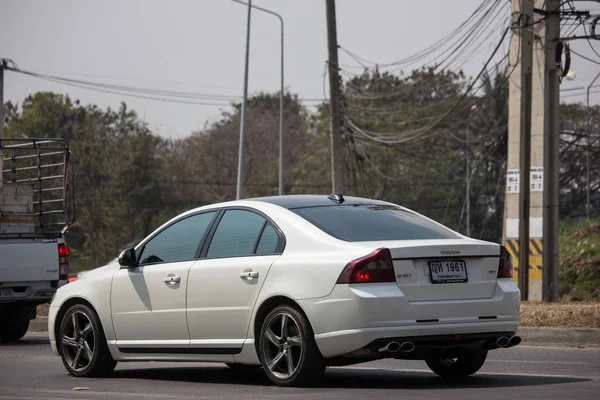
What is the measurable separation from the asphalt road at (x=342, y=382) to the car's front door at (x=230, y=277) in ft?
1.32

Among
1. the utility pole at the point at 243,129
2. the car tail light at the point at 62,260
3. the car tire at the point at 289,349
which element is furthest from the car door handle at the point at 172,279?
the utility pole at the point at 243,129

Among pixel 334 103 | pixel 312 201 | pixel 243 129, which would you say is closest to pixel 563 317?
pixel 312 201

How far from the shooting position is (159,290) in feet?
31.4

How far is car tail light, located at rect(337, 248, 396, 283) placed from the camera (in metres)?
8.12

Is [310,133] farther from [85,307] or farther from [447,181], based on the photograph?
[85,307]

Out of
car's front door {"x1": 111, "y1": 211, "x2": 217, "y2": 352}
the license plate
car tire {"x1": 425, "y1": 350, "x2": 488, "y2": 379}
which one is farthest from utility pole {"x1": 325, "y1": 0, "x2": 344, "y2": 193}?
the license plate

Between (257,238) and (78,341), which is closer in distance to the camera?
(257,238)

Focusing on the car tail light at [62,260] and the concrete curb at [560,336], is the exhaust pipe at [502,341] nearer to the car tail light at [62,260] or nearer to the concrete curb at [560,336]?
the concrete curb at [560,336]

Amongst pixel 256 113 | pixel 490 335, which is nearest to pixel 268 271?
pixel 490 335

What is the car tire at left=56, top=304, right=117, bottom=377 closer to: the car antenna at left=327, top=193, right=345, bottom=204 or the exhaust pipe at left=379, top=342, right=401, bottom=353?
the car antenna at left=327, top=193, right=345, bottom=204

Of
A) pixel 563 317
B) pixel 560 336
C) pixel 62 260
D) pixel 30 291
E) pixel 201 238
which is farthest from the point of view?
pixel 62 260

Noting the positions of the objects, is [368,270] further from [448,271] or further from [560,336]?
[560,336]

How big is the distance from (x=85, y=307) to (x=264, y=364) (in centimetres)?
221

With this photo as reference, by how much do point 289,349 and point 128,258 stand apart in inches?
77.2
